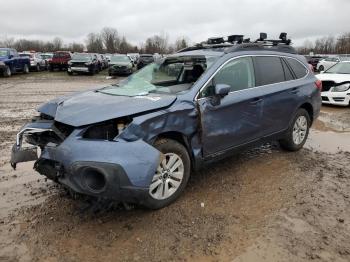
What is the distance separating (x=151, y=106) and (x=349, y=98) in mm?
9363

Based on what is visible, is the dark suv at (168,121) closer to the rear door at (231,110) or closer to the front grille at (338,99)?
the rear door at (231,110)

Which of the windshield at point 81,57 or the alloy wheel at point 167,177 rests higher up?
the windshield at point 81,57

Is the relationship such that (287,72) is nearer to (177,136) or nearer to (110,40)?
(177,136)

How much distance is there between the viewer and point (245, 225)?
3.88 metres

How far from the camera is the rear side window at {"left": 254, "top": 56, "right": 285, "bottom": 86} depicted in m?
5.45

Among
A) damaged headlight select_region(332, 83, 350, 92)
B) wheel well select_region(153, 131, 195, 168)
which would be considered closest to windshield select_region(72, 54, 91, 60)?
damaged headlight select_region(332, 83, 350, 92)

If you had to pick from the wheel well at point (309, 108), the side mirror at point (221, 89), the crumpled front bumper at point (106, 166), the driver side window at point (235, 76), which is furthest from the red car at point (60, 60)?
the crumpled front bumper at point (106, 166)

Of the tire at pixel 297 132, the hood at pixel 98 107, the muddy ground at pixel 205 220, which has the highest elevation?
the hood at pixel 98 107

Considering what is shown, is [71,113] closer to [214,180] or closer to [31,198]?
[31,198]

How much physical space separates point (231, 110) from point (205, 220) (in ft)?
4.99

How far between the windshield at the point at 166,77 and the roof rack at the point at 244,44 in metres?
0.41

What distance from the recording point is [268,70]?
565 cm

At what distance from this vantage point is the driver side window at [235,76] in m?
4.68

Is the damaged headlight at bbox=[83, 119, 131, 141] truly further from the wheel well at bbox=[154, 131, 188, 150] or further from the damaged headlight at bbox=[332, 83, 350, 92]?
the damaged headlight at bbox=[332, 83, 350, 92]
